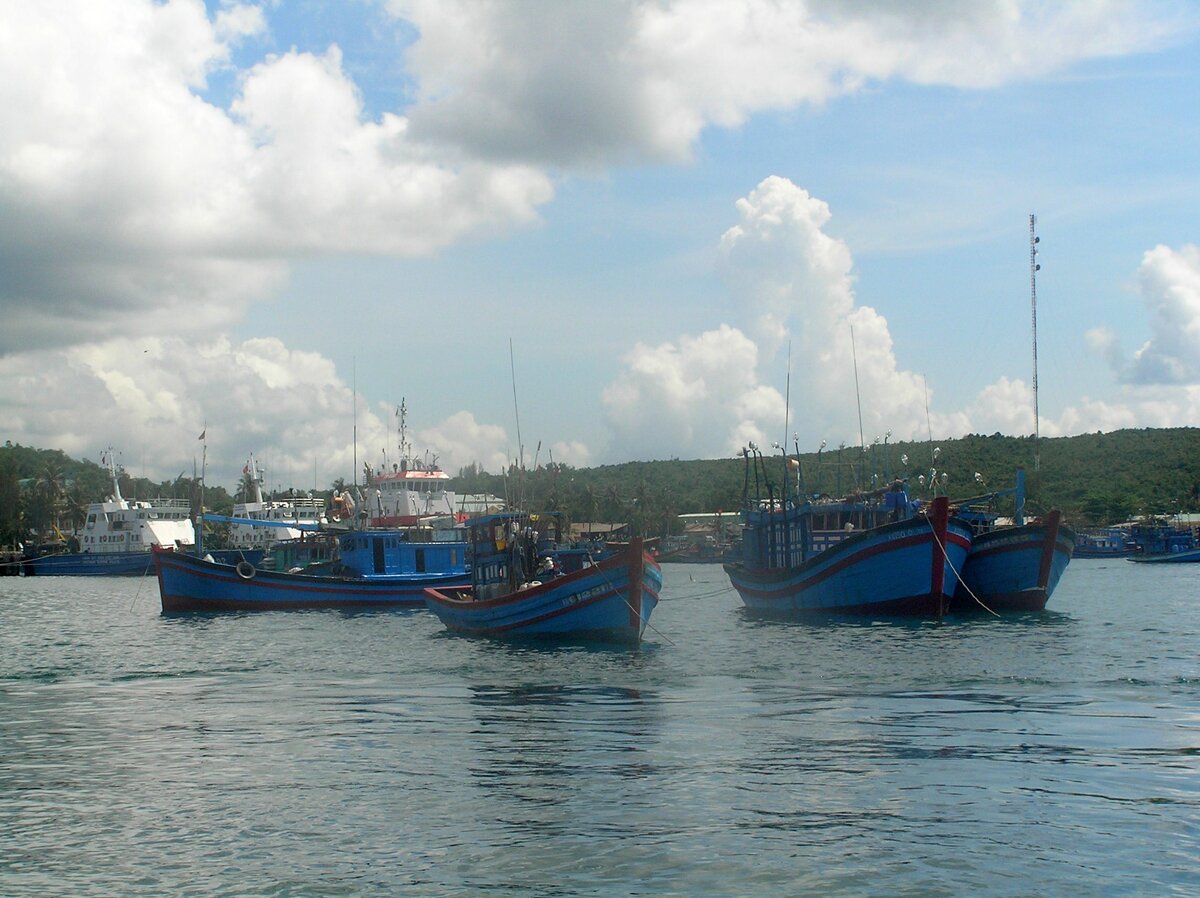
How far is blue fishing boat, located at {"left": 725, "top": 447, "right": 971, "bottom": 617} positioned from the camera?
42.5 m

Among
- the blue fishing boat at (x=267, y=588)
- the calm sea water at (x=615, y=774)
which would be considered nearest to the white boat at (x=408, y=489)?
the blue fishing boat at (x=267, y=588)

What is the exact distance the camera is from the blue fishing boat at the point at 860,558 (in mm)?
42531

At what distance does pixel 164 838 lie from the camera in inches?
541

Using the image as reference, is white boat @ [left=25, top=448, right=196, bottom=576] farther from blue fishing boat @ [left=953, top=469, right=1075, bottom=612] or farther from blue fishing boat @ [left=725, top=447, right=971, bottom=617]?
blue fishing boat @ [left=953, top=469, right=1075, bottom=612]

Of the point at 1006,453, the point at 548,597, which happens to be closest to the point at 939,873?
the point at 548,597

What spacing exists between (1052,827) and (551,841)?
5691 millimetres

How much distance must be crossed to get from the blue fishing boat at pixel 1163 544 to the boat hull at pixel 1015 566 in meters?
70.4

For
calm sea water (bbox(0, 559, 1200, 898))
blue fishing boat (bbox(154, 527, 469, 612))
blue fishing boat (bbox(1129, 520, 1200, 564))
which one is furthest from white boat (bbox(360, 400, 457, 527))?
blue fishing boat (bbox(1129, 520, 1200, 564))

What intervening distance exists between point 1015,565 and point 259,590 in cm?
3592

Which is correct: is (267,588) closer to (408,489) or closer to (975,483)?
(408,489)

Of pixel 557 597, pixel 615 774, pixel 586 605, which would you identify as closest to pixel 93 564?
pixel 557 597

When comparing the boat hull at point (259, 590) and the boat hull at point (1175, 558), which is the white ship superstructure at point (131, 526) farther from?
the boat hull at point (1175, 558)

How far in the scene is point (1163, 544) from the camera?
118188 mm

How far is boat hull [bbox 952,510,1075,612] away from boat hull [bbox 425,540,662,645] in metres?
16.7
